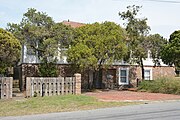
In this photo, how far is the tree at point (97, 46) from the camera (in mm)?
25484

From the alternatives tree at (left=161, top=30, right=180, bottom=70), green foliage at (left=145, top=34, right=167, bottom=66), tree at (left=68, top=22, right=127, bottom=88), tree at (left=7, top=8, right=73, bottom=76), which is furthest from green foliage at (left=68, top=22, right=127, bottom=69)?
tree at (left=161, top=30, right=180, bottom=70)

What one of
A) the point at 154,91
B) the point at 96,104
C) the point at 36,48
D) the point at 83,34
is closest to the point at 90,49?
the point at 83,34

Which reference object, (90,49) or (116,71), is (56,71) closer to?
(90,49)

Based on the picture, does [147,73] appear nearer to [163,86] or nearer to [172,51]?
[172,51]

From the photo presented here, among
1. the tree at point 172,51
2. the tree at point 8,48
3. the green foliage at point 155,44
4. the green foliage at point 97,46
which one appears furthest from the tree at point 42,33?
the tree at point 172,51

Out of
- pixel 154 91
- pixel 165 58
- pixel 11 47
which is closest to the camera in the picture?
pixel 11 47

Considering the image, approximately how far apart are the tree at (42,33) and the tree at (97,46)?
4.00ft

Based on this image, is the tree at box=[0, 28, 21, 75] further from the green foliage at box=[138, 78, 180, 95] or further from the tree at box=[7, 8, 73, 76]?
the green foliage at box=[138, 78, 180, 95]

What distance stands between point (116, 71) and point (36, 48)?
35.6ft

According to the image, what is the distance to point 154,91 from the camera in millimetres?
27234

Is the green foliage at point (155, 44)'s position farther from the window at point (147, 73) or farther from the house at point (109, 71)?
the window at point (147, 73)

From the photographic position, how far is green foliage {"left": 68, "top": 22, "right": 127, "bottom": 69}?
25.5m

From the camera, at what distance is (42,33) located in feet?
82.2

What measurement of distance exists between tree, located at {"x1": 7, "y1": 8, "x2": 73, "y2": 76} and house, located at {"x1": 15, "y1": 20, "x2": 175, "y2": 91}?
1466mm
